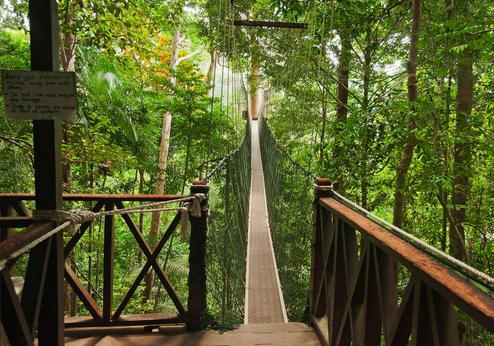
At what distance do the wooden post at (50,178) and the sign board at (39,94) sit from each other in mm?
30

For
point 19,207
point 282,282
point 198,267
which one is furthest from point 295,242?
point 19,207

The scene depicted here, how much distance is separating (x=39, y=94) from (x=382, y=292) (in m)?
0.96

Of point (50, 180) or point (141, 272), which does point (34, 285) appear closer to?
point (50, 180)

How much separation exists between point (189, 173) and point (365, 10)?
427 cm

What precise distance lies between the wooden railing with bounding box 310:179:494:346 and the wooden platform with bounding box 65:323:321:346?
122 millimetres

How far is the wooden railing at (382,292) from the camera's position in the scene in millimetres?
604

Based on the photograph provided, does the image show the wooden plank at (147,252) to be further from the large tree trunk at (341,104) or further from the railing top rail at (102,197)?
the large tree trunk at (341,104)

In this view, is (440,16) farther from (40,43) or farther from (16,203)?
(16,203)

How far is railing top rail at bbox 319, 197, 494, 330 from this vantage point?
1.72 ft

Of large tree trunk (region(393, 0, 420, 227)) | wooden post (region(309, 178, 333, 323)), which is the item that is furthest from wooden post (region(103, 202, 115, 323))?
large tree trunk (region(393, 0, 420, 227))

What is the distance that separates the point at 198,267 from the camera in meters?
1.57

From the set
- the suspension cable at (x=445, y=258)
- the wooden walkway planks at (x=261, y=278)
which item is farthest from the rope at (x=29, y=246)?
the wooden walkway planks at (x=261, y=278)

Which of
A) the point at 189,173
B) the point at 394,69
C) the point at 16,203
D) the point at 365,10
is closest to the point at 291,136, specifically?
the point at 189,173

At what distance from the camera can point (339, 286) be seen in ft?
4.15
